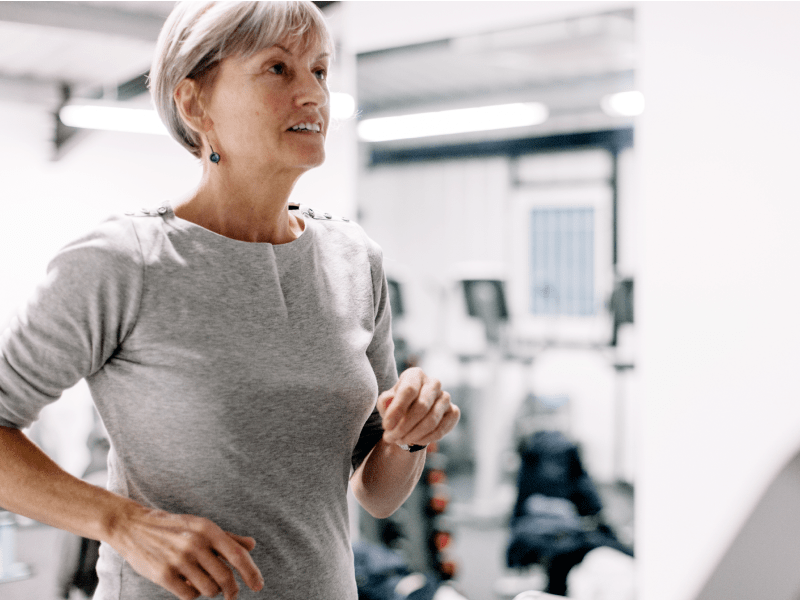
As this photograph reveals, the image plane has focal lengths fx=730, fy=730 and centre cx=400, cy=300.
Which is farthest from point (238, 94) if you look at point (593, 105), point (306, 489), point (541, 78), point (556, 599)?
point (541, 78)

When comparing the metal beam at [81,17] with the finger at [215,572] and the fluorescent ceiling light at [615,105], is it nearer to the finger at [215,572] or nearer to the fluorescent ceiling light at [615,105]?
the finger at [215,572]

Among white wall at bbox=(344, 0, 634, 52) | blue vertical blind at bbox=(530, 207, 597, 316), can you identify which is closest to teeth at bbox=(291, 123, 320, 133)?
white wall at bbox=(344, 0, 634, 52)

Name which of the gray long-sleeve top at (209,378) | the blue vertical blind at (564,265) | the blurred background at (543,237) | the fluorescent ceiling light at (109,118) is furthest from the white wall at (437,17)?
the fluorescent ceiling light at (109,118)

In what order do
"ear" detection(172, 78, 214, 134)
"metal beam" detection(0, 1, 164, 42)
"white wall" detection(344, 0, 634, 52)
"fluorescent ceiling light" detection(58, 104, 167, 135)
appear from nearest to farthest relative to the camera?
"ear" detection(172, 78, 214, 134)
"metal beam" detection(0, 1, 164, 42)
"white wall" detection(344, 0, 634, 52)
"fluorescent ceiling light" detection(58, 104, 167, 135)

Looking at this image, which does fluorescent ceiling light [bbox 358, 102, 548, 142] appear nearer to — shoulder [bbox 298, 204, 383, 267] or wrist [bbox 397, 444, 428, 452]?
shoulder [bbox 298, 204, 383, 267]

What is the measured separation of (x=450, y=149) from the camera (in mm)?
5332

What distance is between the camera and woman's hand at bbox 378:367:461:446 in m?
0.83

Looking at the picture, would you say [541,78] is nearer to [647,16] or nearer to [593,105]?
[593,105]

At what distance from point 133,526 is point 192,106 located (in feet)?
1.72

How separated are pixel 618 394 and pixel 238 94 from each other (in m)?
4.22

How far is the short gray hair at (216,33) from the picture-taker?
88 cm

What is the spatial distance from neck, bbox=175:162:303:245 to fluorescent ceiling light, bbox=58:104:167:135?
230 inches

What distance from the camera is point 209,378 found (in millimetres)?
861

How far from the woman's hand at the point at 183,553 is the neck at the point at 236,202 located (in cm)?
38
